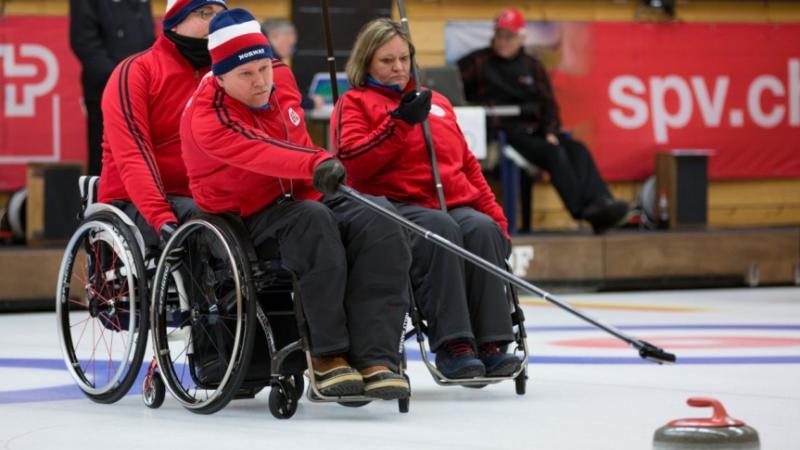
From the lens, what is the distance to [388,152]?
420cm

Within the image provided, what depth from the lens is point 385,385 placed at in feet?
12.3

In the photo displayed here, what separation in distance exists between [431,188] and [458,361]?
20.9 inches

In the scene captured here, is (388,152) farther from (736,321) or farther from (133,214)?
(736,321)

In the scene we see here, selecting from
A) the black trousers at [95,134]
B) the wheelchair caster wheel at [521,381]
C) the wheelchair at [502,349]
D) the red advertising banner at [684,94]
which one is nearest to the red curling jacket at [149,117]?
the wheelchair at [502,349]

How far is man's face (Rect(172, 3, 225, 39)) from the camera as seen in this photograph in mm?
4309

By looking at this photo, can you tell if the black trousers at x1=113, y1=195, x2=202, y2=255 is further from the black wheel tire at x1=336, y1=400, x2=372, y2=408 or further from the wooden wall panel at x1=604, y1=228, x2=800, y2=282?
the wooden wall panel at x1=604, y1=228, x2=800, y2=282

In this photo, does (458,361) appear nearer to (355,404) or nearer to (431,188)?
(355,404)

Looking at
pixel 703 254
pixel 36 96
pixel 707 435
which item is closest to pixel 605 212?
pixel 703 254

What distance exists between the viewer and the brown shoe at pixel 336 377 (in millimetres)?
3709

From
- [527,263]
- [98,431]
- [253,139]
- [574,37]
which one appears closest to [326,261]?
[253,139]

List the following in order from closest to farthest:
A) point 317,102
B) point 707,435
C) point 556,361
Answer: point 707,435, point 556,361, point 317,102

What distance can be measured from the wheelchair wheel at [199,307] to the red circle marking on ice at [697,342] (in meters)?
1.99

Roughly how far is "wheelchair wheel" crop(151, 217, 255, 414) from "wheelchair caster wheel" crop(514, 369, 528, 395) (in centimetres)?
78

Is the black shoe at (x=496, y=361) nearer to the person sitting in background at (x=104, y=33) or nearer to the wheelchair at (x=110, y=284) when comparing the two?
the wheelchair at (x=110, y=284)
